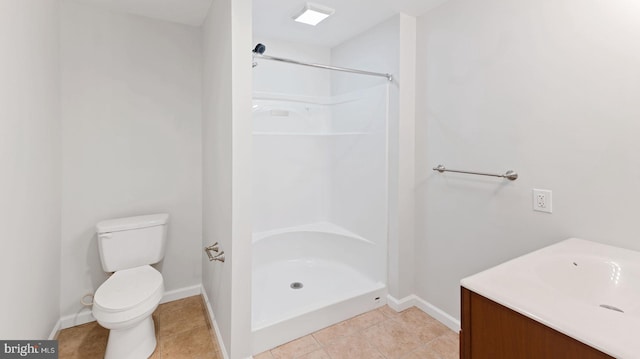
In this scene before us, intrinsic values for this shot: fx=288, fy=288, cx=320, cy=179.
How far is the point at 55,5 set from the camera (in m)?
1.91

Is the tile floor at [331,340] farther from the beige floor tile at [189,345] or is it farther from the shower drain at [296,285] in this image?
the shower drain at [296,285]

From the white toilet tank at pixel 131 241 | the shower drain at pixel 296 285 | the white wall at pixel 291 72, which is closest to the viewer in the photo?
the white toilet tank at pixel 131 241

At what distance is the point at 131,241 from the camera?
2.07 meters

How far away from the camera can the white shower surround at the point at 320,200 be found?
8.04 feet

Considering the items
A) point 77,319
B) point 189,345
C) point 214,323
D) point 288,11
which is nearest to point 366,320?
point 214,323

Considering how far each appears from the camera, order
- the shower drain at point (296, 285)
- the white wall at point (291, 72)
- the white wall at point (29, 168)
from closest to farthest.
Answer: the white wall at point (29, 168) < the shower drain at point (296, 285) < the white wall at point (291, 72)

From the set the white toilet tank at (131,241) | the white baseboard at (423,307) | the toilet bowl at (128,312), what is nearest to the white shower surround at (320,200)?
the white baseboard at (423,307)

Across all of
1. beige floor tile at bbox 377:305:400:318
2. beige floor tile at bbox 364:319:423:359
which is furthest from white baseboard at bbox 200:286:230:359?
beige floor tile at bbox 377:305:400:318

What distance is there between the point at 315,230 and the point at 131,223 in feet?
5.39

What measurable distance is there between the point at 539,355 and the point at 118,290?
2.08 metres

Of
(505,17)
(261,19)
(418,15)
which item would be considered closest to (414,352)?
(505,17)

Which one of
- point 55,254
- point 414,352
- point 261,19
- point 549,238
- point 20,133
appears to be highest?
point 261,19

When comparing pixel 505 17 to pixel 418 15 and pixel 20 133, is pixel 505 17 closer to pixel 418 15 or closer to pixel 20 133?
pixel 418 15

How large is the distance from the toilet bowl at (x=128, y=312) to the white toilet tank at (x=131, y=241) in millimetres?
167
